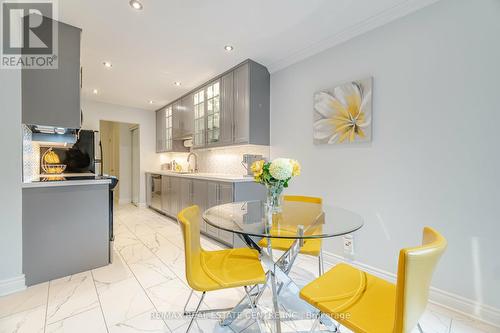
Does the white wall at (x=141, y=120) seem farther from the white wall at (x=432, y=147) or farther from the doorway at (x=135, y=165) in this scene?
the white wall at (x=432, y=147)

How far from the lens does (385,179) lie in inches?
80.8

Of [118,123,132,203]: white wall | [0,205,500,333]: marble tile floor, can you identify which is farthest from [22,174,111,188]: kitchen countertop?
[118,123,132,203]: white wall

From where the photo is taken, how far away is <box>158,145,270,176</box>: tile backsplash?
3.35 metres

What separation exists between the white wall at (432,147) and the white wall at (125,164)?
224 inches

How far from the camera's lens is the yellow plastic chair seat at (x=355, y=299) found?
0.91m

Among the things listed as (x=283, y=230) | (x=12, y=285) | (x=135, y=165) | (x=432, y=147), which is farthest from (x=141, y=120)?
(x=432, y=147)

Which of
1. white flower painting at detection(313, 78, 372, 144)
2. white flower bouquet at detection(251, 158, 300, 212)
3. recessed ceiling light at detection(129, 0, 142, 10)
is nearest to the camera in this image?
white flower bouquet at detection(251, 158, 300, 212)

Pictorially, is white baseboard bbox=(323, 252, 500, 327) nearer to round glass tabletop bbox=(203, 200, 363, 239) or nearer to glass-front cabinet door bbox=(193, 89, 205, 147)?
round glass tabletop bbox=(203, 200, 363, 239)

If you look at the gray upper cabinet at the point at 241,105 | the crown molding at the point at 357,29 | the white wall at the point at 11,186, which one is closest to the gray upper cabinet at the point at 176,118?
the gray upper cabinet at the point at 241,105

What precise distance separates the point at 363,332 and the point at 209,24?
8.80ft

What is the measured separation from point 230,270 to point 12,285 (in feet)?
6.57

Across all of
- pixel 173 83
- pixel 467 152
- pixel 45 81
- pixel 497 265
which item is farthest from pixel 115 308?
pixel 173 83

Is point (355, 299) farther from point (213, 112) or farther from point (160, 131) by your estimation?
point (160, 131)

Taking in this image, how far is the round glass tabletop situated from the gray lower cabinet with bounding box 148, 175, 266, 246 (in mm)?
912
